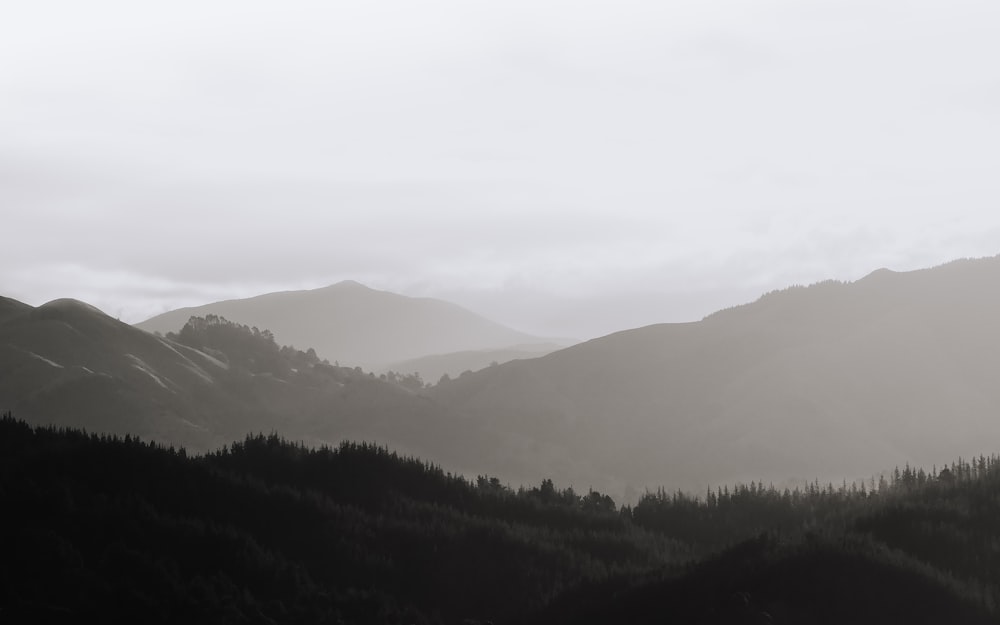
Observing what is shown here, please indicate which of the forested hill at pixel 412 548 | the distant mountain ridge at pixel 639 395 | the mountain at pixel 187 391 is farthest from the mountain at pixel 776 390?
the forested hill at pixel 412 548

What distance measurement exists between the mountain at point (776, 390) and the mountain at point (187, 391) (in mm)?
8217

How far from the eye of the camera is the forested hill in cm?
2731

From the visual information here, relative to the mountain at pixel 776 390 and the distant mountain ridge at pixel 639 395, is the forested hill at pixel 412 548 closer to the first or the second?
the distant mountain ridge at pixel 639 395

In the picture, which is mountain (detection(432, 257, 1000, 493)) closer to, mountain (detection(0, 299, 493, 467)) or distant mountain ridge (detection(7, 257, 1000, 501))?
distant mountain ridge (detection(7, 257, 1000, 501))

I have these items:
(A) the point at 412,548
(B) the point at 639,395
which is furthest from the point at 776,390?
(A) the point at 412,548

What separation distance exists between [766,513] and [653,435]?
362ft

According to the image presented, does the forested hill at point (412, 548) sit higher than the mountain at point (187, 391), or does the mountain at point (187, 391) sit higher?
the mountain at point (187, 391)

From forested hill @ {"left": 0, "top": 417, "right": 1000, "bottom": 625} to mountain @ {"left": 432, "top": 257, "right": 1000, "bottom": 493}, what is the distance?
10044 centimetres

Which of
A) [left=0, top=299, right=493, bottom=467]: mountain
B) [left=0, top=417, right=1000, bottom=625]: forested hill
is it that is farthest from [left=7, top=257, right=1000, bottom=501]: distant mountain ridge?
[left=0, top=417, right=1000, bottom=625]: forested hill

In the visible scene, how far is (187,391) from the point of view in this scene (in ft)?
527

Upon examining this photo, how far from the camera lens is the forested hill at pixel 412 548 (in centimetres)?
2731

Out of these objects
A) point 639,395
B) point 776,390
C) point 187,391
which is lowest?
point 639,395

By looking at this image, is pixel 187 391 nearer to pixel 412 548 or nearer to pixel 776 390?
pixel 776 390

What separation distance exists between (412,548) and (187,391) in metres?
128
